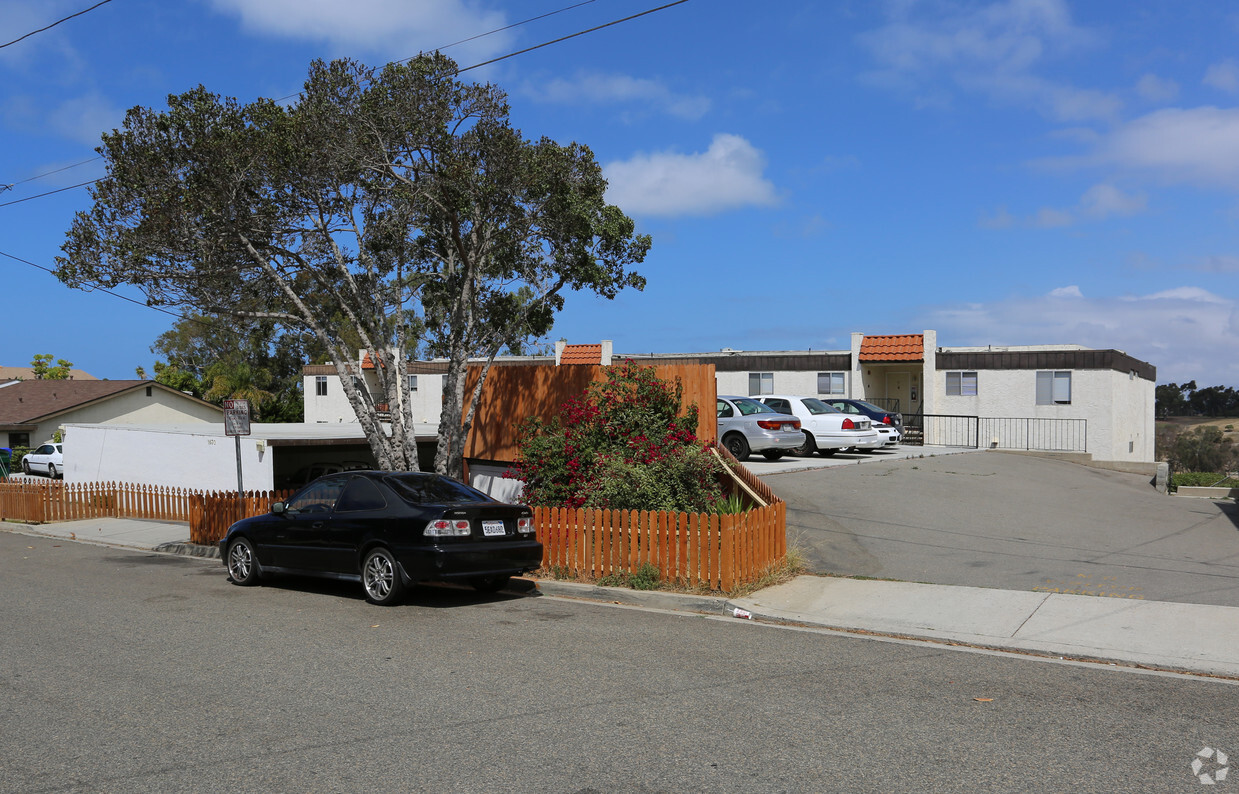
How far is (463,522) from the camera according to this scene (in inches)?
403

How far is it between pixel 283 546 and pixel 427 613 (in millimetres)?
2698

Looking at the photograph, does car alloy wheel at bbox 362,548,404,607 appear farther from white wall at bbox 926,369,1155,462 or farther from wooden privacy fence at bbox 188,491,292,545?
white wall at bbox 926,369,1155,462

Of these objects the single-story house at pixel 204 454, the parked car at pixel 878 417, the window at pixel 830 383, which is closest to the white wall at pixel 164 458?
the single-story house at pixel 204 454

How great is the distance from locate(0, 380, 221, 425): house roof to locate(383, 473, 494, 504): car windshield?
42142 mm

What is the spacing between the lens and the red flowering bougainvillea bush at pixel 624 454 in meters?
12.1

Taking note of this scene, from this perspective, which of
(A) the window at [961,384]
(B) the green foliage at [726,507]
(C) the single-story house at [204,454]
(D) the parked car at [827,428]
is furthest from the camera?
(A) the window at [961,384]

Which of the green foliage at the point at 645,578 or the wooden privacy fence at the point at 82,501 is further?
the wooden privacy fence at the point at 82,501

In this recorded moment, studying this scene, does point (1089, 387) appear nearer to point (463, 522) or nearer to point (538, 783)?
point (463, 522)

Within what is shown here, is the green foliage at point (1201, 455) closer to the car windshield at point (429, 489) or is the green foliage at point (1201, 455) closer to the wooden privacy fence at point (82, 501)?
the wooden privacy fence at point (82, 501)

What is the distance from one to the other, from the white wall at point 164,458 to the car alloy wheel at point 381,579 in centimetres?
1326

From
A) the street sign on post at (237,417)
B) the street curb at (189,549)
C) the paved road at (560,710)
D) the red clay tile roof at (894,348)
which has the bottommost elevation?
the street curb at (189,549)

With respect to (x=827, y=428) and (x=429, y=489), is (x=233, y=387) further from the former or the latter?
(x=429, y=489)

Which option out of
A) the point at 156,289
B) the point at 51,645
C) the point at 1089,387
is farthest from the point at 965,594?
the point at 1089,387

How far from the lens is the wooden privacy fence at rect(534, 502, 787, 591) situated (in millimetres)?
10570
